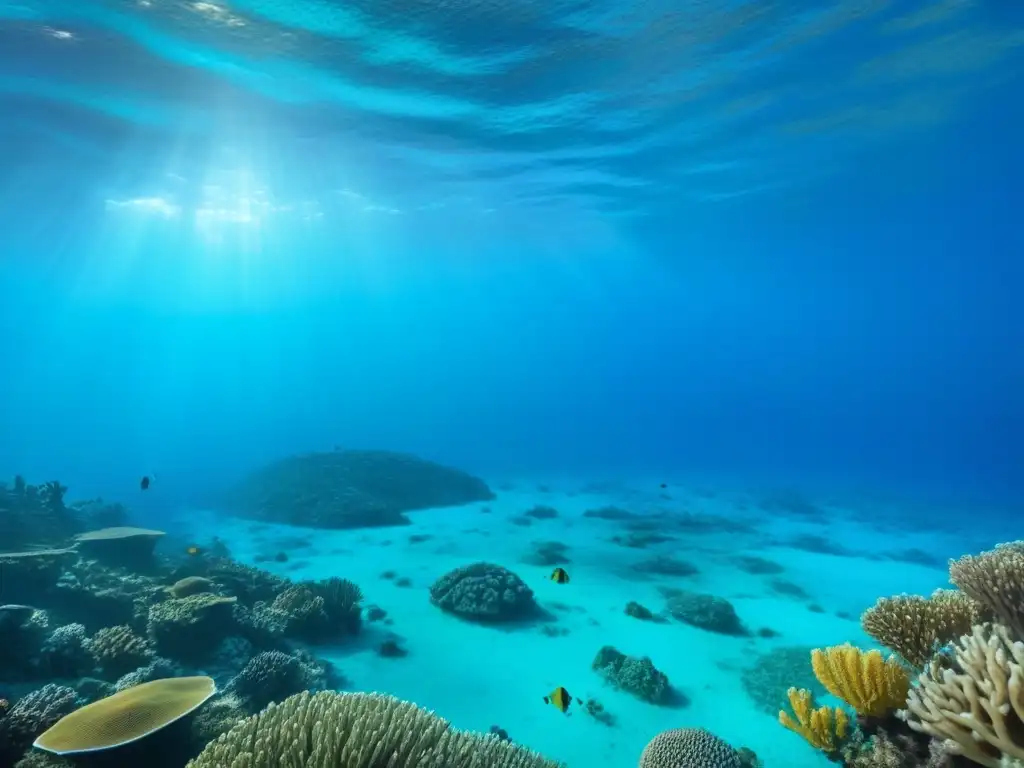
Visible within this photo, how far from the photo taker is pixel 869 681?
4.40m

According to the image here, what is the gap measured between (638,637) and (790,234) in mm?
47289

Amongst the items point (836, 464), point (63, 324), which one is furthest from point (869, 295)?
point (63, 324)

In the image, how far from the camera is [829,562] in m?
21.0

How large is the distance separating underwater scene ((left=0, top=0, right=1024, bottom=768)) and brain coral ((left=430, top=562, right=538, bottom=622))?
4.0 inches

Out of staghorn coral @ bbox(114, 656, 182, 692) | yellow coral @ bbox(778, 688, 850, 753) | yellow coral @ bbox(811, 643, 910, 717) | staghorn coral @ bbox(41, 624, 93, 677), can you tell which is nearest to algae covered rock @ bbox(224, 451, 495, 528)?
staghorn coral @ bbox(114, 656, 182, 692)

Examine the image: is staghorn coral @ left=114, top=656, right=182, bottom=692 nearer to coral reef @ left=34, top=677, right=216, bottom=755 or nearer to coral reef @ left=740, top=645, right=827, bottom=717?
coral reef @ left=34, top=677, right=216, bottom=755

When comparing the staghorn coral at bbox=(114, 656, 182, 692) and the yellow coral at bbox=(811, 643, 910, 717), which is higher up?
the yellow coral at bbox=(811, 643, 910, 717)

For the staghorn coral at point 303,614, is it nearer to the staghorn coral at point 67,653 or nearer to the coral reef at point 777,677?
the staghorn coral at point 67,653

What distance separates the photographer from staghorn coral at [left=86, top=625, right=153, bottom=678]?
7676 millimetres

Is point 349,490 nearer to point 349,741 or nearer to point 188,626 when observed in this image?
point 188,626

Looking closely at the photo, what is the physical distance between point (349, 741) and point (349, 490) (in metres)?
24.3

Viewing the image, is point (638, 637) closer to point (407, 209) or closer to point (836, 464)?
point (407, 209)

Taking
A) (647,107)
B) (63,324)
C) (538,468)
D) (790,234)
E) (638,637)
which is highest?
(63,324)

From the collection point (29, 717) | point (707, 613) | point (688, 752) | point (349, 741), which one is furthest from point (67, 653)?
point (707, 613)
